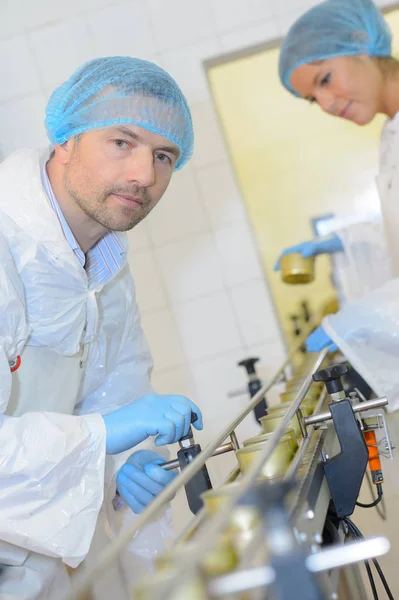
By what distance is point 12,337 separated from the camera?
3.95 feet

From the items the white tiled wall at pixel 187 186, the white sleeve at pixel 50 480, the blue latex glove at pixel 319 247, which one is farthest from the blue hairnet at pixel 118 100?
the white tiled wall at pixel 187 186

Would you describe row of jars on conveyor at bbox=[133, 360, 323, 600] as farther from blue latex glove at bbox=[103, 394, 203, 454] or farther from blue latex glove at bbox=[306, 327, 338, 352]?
blue latex glove at bbox=[306, 327, 338, 352]

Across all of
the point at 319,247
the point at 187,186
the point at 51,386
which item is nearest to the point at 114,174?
the point at 51,386

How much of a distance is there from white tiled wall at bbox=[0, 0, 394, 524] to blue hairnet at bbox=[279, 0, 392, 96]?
727mm

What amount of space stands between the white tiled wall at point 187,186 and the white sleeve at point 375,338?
3.55ft

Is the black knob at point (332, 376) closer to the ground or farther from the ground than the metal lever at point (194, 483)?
farther from the ground

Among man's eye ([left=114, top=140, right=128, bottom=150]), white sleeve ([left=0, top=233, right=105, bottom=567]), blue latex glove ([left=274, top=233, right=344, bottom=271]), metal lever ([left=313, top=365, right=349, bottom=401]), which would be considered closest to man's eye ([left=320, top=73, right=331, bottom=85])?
blue latex glove ([left=274, top=233, right=344, bottom=271])

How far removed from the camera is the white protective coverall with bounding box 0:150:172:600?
109cm

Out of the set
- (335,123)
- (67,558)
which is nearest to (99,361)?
(67,558)

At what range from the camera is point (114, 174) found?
1.33 meters

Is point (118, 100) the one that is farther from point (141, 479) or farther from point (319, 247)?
point (319, 247)

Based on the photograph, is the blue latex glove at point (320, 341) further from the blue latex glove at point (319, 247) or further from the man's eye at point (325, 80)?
the man's eye at point (325, 80)

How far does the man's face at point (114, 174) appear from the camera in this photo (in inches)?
52.1

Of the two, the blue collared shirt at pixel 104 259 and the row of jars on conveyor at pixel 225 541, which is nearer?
the row of jars on conveyor at pixel 225 541
